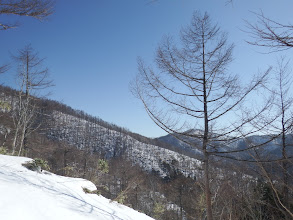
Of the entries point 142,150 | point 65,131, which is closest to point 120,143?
point 142,150

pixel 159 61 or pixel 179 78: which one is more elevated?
pixel 159 61

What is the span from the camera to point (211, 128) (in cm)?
335

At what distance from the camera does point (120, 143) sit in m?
96.0

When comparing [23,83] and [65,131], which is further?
[65,131]

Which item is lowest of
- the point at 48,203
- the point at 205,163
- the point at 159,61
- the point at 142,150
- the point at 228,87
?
the point at 142,150

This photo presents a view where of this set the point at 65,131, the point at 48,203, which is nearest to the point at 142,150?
the point at 65,131

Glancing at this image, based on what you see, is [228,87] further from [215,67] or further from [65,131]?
[65,131]

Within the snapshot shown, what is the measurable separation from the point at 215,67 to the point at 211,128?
3.69ft

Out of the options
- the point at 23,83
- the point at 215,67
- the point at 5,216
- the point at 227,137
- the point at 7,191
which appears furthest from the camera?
the point at 23,83

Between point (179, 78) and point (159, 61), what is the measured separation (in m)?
0.49

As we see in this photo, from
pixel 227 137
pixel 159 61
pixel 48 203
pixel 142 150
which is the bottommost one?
pixel 142 150

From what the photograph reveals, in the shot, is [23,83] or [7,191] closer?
[7,191]

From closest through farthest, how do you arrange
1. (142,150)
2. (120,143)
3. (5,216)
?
(5,216)
(142,150)
(120,143)

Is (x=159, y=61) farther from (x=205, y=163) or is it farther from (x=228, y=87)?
(x=205, y=163)
